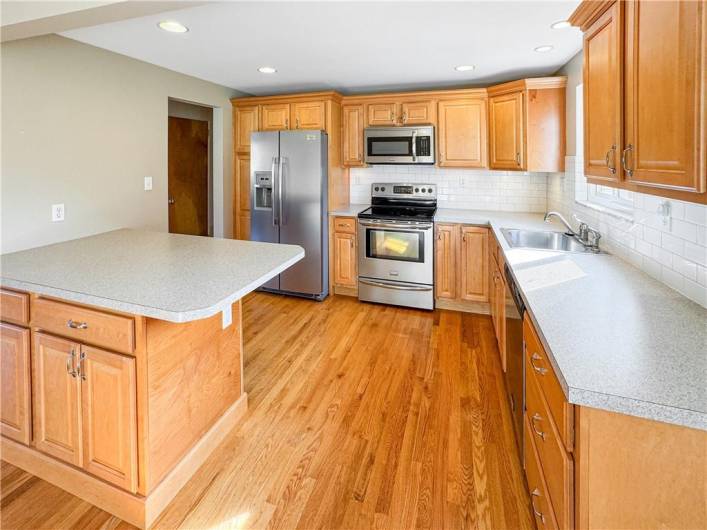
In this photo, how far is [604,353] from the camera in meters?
1.14

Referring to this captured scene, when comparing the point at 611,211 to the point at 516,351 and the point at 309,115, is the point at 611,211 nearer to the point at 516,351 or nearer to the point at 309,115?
the point at 516,351

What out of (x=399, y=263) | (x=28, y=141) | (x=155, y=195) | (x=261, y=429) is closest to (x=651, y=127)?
(x=261, y=429)

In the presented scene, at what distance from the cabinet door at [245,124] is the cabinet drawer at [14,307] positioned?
3182 millimetres

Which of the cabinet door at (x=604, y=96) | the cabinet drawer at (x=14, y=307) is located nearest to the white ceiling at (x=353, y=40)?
the cabinet door at (x=604, y=96)

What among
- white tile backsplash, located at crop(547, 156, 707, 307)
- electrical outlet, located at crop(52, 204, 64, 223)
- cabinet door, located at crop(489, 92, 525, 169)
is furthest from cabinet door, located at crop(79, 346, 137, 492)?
cabinet door, located at crop(489, 92, 525, 169)

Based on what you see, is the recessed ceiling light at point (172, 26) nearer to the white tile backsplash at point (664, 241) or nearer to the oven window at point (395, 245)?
the oven window at point (395, 245)

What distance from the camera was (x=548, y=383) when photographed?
1.27 metres

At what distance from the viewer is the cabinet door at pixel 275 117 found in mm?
4371

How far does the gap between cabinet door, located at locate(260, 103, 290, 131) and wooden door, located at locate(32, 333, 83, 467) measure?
3.31 m

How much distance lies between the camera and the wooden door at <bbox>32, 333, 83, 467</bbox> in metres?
1.66

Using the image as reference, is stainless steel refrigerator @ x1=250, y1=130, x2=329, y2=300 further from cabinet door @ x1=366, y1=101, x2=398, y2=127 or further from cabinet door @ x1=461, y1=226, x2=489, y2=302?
cabinet door @ x1=461, y1=226, x2=489, y2=302

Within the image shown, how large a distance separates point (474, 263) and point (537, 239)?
2.83 feet

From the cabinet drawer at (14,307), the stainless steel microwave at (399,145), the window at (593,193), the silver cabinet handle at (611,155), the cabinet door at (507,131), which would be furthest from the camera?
the stainless steel microwave at (399,145)

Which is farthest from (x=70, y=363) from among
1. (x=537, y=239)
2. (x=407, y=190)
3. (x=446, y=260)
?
(x=407, y=190)
